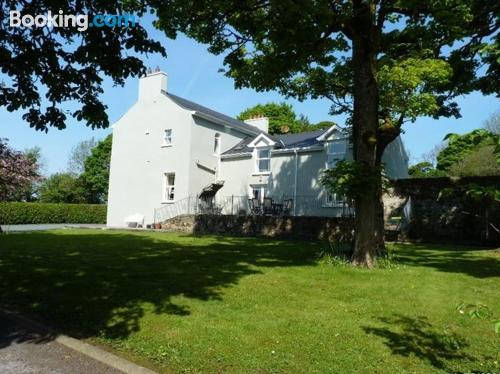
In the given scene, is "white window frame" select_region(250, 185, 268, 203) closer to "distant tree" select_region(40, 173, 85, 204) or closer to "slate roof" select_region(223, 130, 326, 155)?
"slate roof" select_region(223, 130, 326, 155)

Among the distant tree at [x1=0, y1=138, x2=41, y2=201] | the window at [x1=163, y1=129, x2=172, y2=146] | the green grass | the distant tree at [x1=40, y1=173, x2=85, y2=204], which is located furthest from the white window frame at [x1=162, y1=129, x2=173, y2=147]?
the distant tree at [x1=40, y1=173, x2=85, y2=204]

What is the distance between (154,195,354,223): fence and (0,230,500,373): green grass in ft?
49.1

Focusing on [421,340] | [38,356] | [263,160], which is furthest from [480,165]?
[38,356]

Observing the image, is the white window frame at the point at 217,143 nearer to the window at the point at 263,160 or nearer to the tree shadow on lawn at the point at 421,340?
the window at the point at 263,160

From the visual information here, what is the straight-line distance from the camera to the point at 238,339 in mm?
5273

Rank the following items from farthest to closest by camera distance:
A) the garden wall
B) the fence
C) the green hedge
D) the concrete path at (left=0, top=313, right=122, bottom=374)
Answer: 1. the green hedge
2. the fence
3. the garden wall
4. the concrete path at (left=0, top=313, right=122, bottom=374)

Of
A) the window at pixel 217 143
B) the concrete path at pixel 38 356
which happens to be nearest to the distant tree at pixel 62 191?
the window at pixel 217 143

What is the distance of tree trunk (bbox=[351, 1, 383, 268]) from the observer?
10422mm

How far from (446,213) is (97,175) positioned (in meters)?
43.2

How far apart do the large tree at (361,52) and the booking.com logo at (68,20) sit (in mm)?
1736

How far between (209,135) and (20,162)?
12939 mm

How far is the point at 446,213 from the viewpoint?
776 inches

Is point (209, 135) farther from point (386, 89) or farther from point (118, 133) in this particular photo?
point (386, 89)

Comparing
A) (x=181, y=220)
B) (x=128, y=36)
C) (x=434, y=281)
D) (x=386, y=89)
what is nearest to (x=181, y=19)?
(x=128, y=36)
